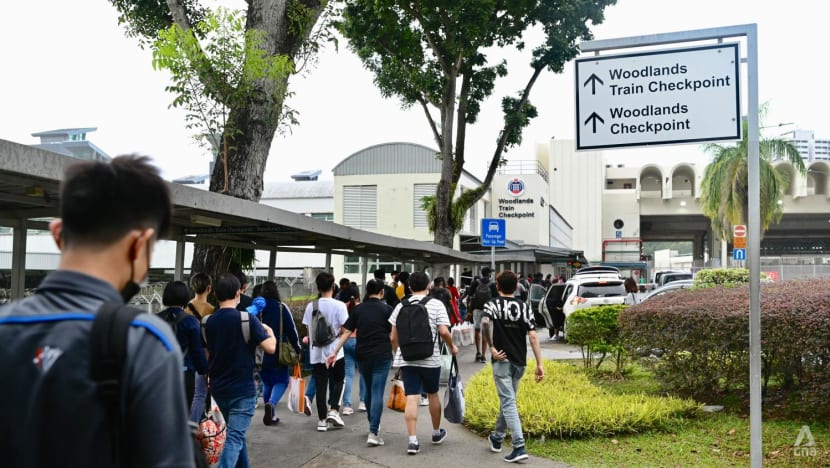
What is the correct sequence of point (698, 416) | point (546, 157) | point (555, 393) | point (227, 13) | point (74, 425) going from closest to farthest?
1. point (74, 425)
2. point (698, 416)
3. point (555, 393)
4. point (227, 13)
5. point (546, 157)

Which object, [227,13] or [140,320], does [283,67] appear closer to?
[227,13]

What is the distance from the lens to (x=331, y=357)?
830 centimetres

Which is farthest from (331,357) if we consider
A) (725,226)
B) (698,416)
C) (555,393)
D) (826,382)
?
(725,226)

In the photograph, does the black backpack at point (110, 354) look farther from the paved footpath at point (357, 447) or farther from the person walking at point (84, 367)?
the paved footpath at point (357, 447)

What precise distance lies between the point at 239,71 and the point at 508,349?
6.00 metres

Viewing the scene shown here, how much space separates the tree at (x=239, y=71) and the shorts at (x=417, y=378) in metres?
A: 5.29

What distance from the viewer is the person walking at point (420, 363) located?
7.38 meters

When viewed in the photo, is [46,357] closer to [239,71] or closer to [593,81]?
[593,81]

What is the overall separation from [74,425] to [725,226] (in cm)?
4415

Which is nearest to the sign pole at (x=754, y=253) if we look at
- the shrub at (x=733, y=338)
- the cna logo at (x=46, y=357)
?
the shrub at (x=733, y=338)

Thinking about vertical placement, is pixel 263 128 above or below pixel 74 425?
above

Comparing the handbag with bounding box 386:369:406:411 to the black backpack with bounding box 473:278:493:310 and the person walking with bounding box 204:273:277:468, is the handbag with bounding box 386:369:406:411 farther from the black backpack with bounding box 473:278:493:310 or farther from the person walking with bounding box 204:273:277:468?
the black backpack with bounding box 473:278:493:310

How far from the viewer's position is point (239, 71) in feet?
34.9

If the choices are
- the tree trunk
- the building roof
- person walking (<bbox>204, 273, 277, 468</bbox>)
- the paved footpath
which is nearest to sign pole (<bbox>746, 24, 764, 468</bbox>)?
the paved footpath
